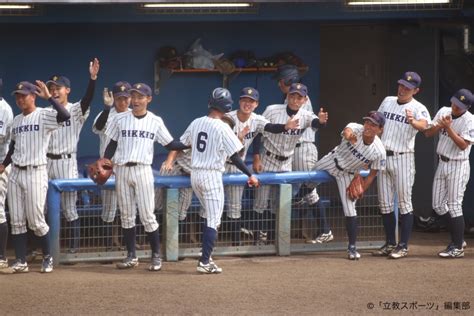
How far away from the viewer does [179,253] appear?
10500 mm

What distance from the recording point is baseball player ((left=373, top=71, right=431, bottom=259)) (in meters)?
10.5

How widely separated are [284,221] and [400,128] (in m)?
1.34

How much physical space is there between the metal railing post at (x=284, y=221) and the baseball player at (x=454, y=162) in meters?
1.33

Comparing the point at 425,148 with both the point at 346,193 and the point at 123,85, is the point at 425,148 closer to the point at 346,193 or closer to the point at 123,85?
the point at 346,193

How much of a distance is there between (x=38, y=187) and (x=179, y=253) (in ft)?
4.81

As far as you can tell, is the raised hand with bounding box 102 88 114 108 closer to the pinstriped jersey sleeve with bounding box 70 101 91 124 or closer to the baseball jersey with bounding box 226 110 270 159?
the pinstriped jersey sleeve with bounding box 70 101 91 124

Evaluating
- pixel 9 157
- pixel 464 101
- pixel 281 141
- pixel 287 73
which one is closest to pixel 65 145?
pixel 9 157

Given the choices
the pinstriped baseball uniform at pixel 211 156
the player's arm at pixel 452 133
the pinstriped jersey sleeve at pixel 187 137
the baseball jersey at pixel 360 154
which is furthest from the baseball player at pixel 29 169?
the player's arm at pixel 452 133

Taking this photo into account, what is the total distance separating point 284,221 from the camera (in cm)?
1070

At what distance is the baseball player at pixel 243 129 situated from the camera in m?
10.6

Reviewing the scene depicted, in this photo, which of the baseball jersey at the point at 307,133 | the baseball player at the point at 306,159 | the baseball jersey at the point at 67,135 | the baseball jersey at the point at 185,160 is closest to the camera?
the baseball jersey at the point at 67,135

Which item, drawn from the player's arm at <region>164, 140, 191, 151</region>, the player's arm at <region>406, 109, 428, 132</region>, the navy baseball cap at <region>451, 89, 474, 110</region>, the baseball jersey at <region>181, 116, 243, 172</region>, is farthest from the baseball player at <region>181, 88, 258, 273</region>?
the navy baseball cap at <region>451, 89, 474, 110</region>

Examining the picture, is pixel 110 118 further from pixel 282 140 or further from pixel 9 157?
pixel 282 140

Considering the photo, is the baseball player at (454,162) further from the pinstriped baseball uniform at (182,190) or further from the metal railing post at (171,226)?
the metal railing post at (171,226)
